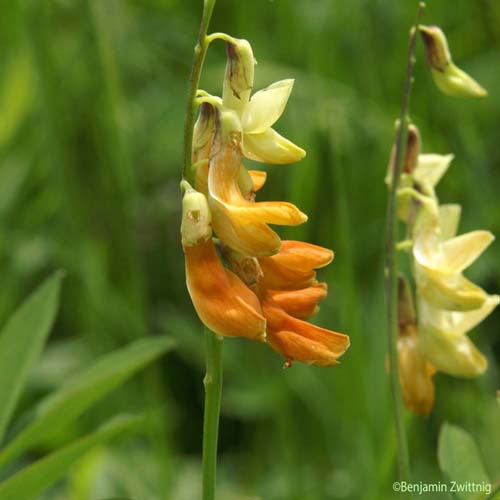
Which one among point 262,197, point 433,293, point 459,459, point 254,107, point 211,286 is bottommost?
point 262,197

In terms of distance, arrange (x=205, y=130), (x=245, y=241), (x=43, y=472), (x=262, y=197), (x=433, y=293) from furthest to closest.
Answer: (x=262, y=197)
(x=433, y=293)
(x=43, y=472)
(x=205, y=130)
(x=245, y=241)

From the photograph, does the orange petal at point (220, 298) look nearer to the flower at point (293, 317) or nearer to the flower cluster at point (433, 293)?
the flower at point (293, 317)

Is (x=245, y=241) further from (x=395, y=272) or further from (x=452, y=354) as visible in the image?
(x=452, y=354)

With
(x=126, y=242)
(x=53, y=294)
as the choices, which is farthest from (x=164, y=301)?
(x=53, y=294)

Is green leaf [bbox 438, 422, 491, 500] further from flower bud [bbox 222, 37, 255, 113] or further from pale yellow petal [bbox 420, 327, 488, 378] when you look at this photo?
flower bud [bbox 222, 37, 255, 113]

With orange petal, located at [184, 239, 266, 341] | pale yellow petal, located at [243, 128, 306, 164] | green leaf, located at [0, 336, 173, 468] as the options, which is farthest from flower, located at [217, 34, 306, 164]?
green leaf, located at [0, 336, 173, 468]

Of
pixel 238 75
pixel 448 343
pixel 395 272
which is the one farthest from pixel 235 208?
pixel 448 343
